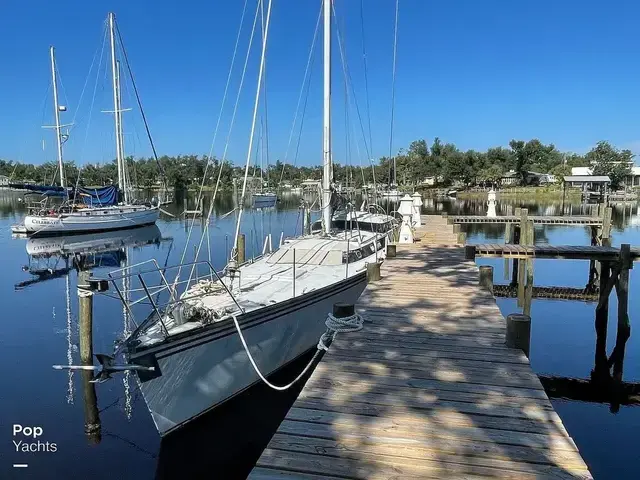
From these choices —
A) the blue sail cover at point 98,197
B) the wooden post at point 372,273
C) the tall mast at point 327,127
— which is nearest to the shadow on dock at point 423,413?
the wooden post at point 372,273

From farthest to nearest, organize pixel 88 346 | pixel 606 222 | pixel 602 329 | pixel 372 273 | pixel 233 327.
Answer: pixel 606 222, pixel 602 329, pixel 372 273, pixel 88 346, pixel 233 327

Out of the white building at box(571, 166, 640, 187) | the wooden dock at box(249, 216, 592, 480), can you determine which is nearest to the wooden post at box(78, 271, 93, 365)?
the wooden dock at box(249, 216, 592, 480)

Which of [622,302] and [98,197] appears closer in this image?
[622,302]

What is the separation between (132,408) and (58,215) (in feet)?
96.8

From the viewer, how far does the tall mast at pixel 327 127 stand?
1306cm

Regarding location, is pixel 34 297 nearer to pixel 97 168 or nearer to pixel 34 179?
pixel 97 168

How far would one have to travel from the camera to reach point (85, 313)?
26.5ft

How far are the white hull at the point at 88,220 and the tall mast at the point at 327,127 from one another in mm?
27379

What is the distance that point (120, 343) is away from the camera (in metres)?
6.80

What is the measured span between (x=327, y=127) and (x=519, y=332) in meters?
8.97

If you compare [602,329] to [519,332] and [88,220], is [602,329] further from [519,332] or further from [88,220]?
[88,220]

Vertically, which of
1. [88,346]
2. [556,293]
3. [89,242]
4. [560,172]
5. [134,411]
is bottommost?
[134,411]

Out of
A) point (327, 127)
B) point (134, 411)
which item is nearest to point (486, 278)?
point (327, 127)

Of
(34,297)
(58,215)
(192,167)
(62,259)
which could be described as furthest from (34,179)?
(34,297)
